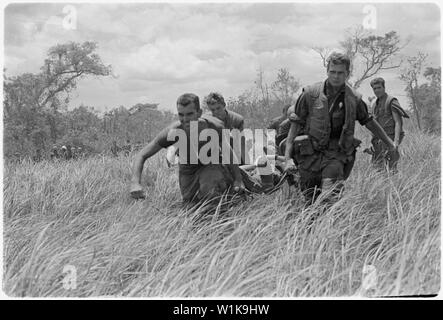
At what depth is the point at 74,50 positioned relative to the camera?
4.46 metres

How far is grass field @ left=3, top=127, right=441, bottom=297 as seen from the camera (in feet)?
9.71

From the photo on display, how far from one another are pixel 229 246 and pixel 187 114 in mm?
972

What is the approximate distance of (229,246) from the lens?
11.2 feet

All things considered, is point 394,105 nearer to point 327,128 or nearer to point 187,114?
point 327,128

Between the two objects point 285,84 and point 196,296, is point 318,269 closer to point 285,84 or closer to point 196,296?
point 196,296

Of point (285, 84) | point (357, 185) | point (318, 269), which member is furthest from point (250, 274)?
point (285, 84)

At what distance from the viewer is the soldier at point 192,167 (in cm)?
362

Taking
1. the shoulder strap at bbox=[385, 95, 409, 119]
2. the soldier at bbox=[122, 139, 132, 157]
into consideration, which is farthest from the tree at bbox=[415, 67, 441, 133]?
the soldier at bbox=[122, 139, 132, 157]

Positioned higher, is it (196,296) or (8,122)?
(8,122)

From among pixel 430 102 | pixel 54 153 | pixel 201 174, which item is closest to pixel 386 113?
pixel 430 102

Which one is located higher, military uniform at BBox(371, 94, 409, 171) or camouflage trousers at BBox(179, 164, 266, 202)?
military uniform at BBox(371, 94, 409, 171)

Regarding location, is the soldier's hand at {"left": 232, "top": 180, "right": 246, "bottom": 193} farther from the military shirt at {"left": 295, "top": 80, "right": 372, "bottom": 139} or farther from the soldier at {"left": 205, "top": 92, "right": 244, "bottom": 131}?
the soldier at {"left": 205, "top": 92, "right": 244, "bottom": 131}

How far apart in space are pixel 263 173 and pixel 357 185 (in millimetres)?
882

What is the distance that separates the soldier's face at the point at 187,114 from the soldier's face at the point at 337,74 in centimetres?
111
